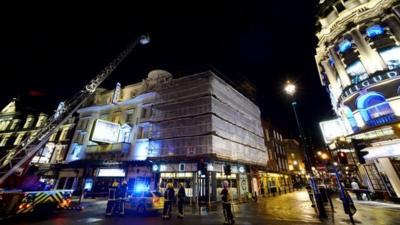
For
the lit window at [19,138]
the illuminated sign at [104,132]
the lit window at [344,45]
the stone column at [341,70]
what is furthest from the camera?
the lit window at [19,138]

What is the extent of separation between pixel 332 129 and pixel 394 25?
11.7 meters

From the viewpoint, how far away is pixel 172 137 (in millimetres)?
23906

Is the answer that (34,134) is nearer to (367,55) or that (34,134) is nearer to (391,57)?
(367,55)

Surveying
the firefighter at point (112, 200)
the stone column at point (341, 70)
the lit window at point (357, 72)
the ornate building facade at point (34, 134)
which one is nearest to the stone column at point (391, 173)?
the lit window at point (357, 72)

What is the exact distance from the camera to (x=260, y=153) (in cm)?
3156

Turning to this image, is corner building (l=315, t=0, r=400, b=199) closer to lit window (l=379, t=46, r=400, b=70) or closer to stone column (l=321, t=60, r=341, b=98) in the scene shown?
lit window (l=379, t=46, r=400, b=70)

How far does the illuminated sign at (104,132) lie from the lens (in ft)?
85.9

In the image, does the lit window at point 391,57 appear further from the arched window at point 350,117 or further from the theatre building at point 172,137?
the theatre building at point 172,137

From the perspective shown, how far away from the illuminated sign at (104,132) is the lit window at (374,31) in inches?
1312

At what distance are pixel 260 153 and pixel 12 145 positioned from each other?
47281mm

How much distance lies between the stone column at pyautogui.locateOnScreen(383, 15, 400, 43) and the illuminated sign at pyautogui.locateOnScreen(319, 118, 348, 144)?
32.1ft

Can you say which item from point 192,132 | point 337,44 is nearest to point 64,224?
point 192,132

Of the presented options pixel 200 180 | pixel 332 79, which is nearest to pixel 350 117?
pixel 332 79

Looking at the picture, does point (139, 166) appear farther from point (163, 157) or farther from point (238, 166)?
point (238, 166)
